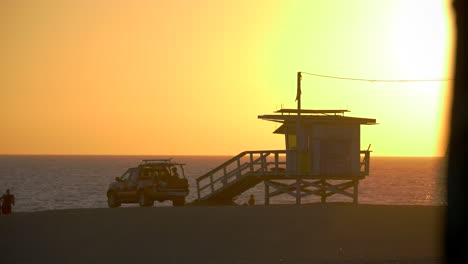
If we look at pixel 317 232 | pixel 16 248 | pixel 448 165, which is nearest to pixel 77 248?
pixel 16 248

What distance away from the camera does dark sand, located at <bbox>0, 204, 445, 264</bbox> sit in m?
18.8

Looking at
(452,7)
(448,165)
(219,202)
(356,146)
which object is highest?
(452,7)

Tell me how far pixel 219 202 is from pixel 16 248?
21471mm

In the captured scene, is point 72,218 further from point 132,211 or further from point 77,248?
point 77,248

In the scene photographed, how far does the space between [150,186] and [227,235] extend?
53.3 feet

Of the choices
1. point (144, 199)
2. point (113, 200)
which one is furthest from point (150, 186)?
point (113, 200)

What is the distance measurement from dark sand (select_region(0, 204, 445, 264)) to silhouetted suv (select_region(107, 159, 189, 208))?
28.3 feet

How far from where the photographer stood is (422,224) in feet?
78.8

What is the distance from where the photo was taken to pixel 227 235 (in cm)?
2227

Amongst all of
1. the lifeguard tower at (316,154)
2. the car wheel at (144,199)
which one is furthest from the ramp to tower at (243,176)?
the car wheel at (144,199)

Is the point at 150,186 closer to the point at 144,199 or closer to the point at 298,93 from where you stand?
the point at 144,199

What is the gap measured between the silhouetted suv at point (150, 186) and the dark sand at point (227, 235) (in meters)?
8.64

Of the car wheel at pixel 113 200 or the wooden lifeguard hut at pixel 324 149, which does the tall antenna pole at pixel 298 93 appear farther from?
the car wheel at pixel 113 200

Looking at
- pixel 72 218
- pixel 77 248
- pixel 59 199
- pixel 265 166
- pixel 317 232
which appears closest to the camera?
pixel 77 248
